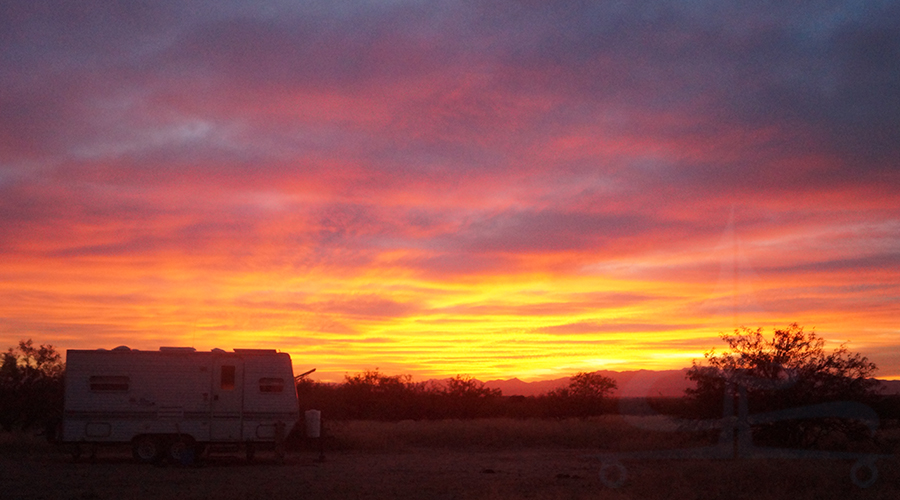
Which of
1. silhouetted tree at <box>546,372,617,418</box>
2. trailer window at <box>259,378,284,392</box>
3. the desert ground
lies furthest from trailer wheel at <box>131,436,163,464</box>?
silhouetted tree at <box>546,372,617,418</box>

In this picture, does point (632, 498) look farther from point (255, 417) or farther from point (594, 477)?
point (255, 417)

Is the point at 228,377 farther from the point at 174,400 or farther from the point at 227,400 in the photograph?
the point at 174,400

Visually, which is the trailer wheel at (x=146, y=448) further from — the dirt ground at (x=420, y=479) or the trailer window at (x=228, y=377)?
the trailer window at (x=228, y=377)

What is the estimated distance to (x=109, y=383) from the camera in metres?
21.2

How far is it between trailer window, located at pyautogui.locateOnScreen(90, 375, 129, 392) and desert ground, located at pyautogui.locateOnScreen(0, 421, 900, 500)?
6.92ft

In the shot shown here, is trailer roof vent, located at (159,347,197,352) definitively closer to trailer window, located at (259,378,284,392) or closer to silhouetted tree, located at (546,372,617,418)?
trailer window, located at (259,378,284,392)

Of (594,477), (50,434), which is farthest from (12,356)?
(594,477)

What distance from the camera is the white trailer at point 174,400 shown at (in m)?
21.0

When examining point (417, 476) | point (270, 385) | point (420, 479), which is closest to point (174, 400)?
point (270, 385)

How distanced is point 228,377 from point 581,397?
29.9 m

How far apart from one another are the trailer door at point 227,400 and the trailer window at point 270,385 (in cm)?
57

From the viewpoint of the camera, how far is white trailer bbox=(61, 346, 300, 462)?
21.0 m

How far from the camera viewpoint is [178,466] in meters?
20.7

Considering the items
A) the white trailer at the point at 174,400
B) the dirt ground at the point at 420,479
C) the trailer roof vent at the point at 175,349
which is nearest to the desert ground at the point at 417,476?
the dirt ground at the point at 420,479
